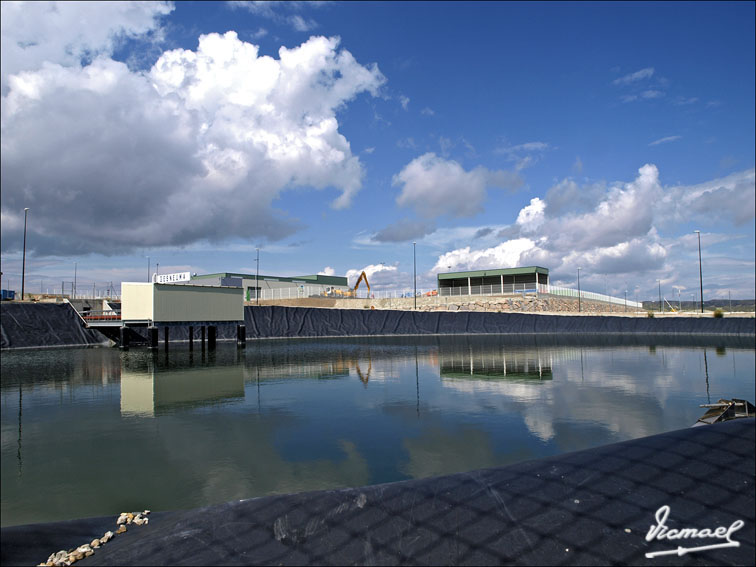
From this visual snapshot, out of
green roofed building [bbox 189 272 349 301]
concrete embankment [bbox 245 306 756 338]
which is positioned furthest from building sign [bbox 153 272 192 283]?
green roofed building [bbox 189 272 349 301]

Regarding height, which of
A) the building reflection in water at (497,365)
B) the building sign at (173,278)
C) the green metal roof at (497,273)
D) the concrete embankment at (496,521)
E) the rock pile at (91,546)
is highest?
the green metal roof at (497,273)

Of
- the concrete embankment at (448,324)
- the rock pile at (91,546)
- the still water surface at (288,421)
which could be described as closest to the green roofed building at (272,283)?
the concrete embankment at (448,324)

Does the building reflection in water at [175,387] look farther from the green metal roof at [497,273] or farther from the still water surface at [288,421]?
the green metal roof at [497,273]

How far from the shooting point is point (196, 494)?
5.56 metres

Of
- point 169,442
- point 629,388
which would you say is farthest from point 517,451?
point 629,388

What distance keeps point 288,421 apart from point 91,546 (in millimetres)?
5228

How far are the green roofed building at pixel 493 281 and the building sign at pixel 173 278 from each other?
42.8 metres

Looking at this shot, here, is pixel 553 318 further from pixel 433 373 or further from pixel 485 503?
pixel 485 503

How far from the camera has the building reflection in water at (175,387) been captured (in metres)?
11.0

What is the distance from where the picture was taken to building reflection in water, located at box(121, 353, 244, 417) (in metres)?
11.0

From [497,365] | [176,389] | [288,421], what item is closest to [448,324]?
[497,365]

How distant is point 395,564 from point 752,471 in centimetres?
323

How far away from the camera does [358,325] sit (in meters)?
41.2
